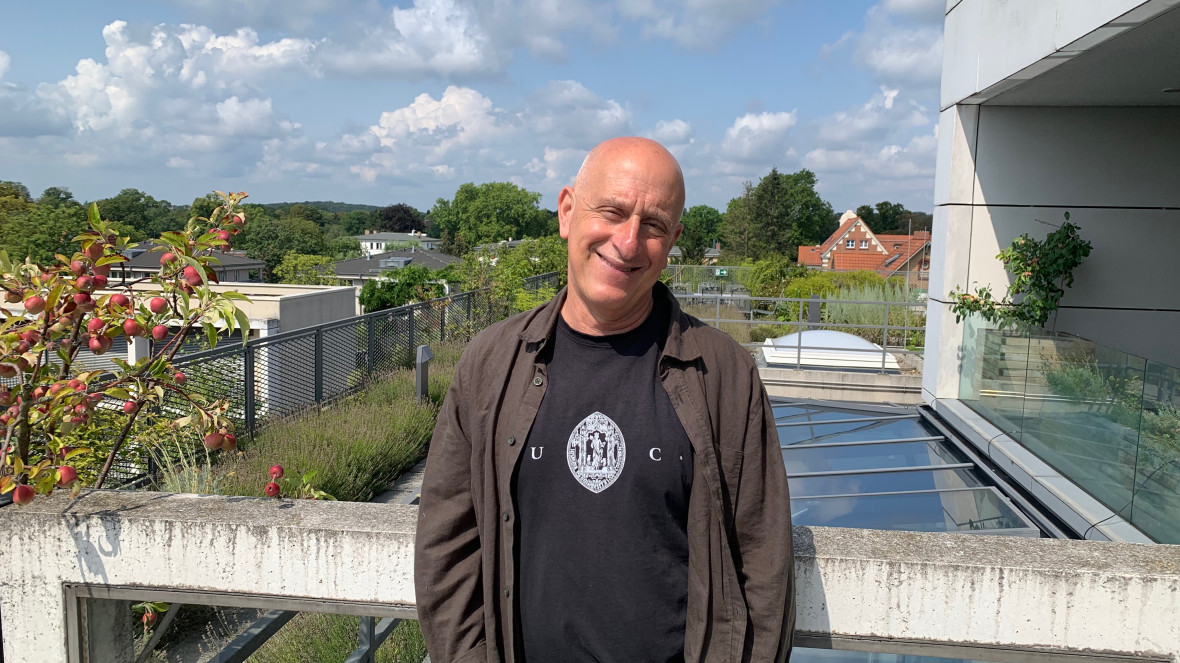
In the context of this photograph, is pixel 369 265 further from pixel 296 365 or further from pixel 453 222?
pixel 296 365

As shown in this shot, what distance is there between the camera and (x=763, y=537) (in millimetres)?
1727

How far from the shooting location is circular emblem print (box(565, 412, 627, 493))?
5.69ft

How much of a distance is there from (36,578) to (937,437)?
663 cm

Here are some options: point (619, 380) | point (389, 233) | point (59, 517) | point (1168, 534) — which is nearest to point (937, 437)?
point (1168, 534)

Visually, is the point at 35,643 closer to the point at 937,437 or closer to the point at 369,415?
the point at 937,437

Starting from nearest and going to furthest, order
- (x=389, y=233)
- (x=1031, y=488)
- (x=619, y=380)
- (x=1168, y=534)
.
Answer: (x=619, y=380) < (x=1168, y=534) < (x=1031, y=488) < (x=389, y=233)

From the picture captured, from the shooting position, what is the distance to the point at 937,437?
710 cm

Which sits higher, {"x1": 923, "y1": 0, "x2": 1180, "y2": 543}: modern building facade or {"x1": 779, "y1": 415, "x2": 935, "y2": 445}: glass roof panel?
{"x1": 923, "y1": 0, "x2": 1180, "y2": 543}: modern building facade

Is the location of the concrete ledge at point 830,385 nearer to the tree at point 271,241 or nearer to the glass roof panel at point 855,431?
the glass roof panel at point 855,431

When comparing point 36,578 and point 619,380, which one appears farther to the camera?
point 36,578

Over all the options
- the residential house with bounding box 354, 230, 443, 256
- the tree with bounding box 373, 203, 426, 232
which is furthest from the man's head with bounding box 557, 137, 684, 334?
the tree with bounding box 373, 203, 426, 232

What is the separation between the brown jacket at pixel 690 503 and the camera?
1716 millimetres

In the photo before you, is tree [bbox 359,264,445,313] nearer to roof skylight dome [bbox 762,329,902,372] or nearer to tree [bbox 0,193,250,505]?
roof skylight dome [bbox 762,329,902,372]

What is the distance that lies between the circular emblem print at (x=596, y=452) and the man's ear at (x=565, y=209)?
1.51ft
